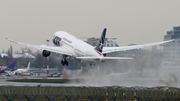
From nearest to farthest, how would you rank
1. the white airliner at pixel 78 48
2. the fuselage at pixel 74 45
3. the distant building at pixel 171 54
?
the white airliner at pixel 78 48, the fuselage at pixel 74 45, the distant building at pixel 171 54

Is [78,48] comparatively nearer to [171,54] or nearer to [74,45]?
[74,45]

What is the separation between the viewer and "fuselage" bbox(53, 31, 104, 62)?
62.1 metres

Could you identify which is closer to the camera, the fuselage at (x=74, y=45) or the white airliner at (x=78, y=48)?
the white airliner at (x=78, y=48)

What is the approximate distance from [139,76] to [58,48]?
2077 centimetres

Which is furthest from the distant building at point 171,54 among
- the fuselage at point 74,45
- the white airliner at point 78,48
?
the fuselage at point 74,45

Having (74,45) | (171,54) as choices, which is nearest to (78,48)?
(74,45)

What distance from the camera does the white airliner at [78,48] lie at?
61.1 m

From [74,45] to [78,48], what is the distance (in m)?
2.31

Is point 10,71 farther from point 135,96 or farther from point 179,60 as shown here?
point 135,96

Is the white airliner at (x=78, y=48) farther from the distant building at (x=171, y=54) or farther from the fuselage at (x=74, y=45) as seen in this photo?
the distant building at (x=171, y=54)

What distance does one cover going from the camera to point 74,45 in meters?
67.9

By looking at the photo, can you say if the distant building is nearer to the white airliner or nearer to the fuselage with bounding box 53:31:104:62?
the white airliner

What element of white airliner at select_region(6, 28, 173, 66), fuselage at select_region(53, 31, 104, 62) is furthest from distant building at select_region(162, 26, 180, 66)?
fuselage at select_region(53, 31, 104, 62)

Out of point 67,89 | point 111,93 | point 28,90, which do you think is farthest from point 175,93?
point 28,90
